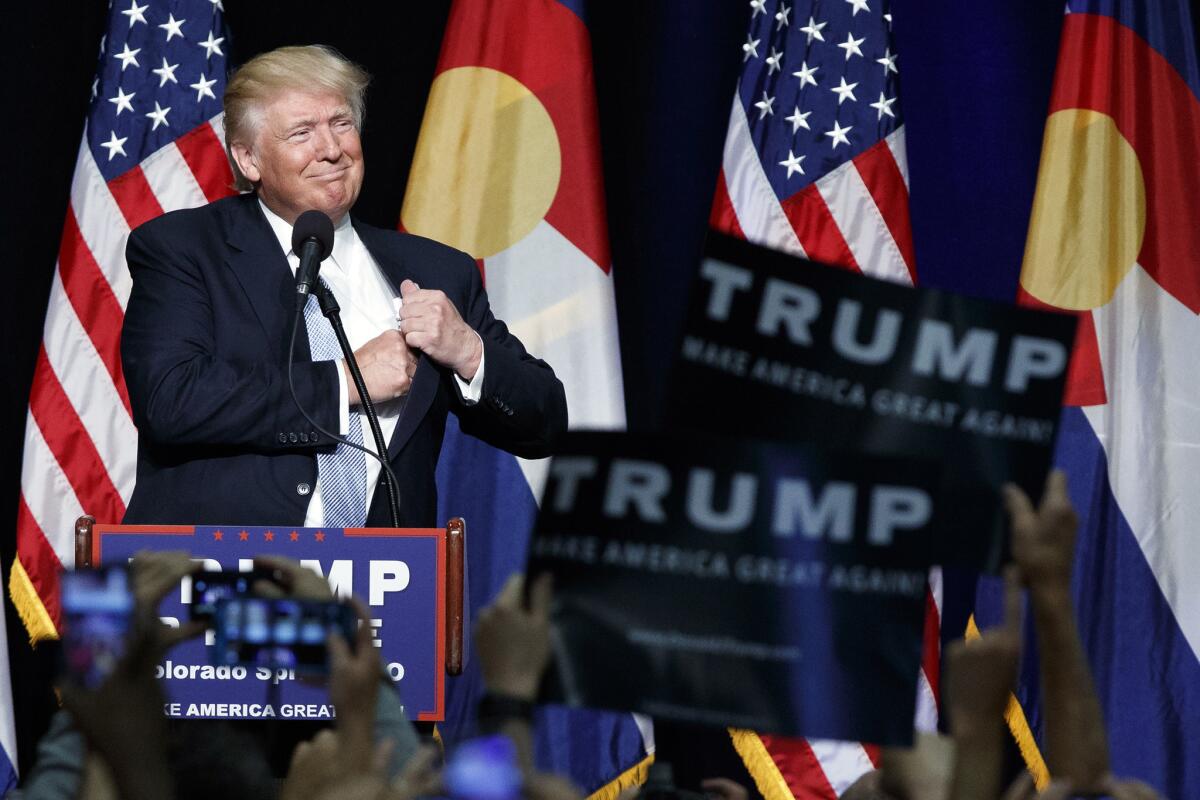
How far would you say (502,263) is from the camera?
4.30 m

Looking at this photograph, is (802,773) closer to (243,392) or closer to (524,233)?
(524,233)

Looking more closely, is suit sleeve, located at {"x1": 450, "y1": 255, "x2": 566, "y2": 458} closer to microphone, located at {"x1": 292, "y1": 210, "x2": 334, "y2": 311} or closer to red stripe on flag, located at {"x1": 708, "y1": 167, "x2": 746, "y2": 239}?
microphone, located at {"x1": 292, "y1": 210, "x2": 334, "y2": 311}

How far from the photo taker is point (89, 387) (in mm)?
4176

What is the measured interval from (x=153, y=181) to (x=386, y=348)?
5.68ft

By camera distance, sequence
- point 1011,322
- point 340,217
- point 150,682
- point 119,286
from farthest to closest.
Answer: point 119,286 < point 340,217 < point 1011,322 < point 150,682

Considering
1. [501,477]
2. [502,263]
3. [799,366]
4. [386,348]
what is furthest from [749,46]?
[799,366]

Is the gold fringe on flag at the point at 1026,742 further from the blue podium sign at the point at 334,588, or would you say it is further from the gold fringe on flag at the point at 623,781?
the blue podium sign at the point at 334,588

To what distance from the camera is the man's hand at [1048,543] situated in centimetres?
149

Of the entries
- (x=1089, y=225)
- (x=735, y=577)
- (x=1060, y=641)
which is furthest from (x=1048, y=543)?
(x=1089, y=225)

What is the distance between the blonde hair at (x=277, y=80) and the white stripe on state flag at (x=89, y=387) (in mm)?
1289

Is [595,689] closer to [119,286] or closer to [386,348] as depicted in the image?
[386,348]

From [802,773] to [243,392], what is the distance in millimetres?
1918

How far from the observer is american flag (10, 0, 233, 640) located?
4.13m

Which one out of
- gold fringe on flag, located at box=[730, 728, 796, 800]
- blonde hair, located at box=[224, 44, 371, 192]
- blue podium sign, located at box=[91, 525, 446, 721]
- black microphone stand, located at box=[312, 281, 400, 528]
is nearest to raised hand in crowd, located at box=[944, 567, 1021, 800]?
blue podium sign, located at box=[91, 525, 446, 721]
